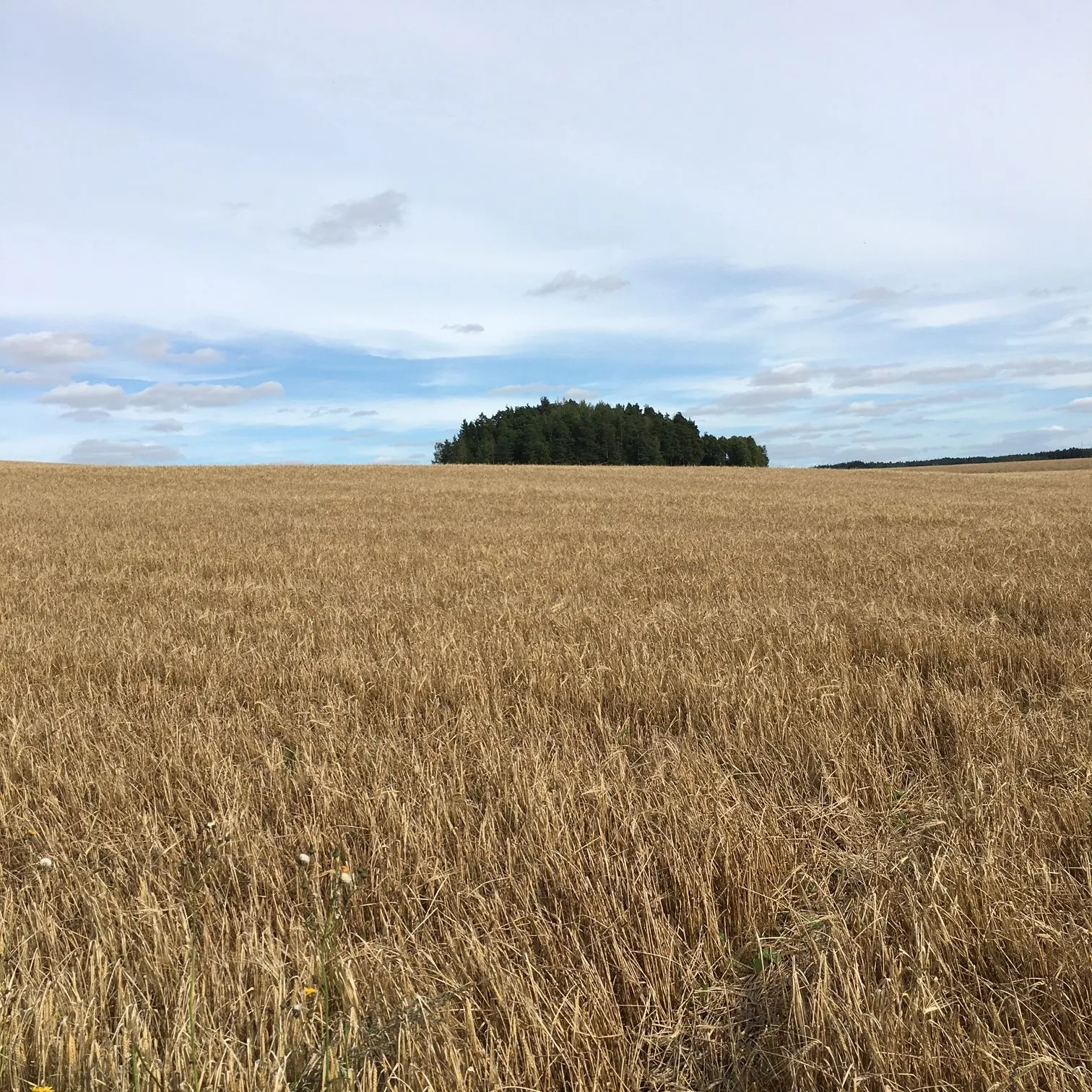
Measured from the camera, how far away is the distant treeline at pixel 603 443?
320 ft

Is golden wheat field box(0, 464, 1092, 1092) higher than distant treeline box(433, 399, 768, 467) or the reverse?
the reverse

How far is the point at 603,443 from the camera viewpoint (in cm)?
9944

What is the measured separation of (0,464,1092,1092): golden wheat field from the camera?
1.78 metres

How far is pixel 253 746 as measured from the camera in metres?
3.60

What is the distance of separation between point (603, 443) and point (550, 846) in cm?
9825

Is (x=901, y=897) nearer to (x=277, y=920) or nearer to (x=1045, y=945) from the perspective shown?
(x=1045, y=945)

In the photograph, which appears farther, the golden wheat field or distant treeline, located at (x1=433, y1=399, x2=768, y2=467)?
distant treeline, located at (x1=433, y1=399, x2=768, y2=467)

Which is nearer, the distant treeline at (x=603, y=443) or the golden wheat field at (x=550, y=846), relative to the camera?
the golden wheat field at (x=550, y=846)

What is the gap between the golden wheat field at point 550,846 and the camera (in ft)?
5.84

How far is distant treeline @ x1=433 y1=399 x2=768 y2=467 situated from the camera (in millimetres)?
97625

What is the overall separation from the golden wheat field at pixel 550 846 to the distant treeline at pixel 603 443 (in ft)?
294

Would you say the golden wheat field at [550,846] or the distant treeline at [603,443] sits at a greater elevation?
the distant treeline at [603,443]

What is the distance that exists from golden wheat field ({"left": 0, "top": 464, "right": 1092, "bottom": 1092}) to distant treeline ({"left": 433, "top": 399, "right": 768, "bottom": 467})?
89.7 meters

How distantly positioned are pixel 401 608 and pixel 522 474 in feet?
116
